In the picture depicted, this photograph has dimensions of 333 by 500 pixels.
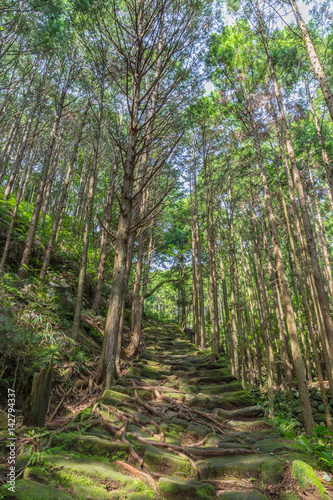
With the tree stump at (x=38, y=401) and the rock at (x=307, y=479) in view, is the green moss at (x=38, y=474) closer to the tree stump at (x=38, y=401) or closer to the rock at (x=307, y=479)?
the tree stump at (x=38, y=401)

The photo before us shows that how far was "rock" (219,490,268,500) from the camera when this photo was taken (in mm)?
1952

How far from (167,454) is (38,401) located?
4.68ft

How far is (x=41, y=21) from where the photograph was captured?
7477mm

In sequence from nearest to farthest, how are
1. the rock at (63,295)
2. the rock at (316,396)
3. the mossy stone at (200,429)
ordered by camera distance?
1. the mossy stone at (200,429)
2. the rock at (63,295)
3. the rock at (316,396)

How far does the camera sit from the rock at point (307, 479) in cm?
192

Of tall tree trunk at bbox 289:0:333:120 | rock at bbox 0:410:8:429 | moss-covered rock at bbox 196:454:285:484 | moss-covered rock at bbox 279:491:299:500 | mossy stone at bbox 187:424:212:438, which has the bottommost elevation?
moss-covered rock at bbox 279:491:299:500

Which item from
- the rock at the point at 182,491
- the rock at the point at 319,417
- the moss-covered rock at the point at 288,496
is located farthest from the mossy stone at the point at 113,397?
the rock at the point at 319,417

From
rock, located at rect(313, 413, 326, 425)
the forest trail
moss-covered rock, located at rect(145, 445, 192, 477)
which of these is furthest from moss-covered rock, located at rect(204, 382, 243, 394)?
rock, located at rect(313, 413, 326, 425)

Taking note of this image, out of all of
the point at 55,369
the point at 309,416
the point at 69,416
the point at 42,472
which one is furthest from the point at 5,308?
the point at 309,416

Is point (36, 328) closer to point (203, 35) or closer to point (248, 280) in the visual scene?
point (203, 35)

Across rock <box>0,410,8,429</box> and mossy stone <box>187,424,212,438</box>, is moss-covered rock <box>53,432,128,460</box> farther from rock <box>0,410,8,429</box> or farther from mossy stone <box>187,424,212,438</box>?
mossy stone <box>187,424,212,438</box>

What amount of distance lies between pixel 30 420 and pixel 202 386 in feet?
11.3

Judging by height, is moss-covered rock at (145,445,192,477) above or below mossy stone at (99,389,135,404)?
below

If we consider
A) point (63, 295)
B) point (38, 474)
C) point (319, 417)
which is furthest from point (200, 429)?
point (319, 417)
